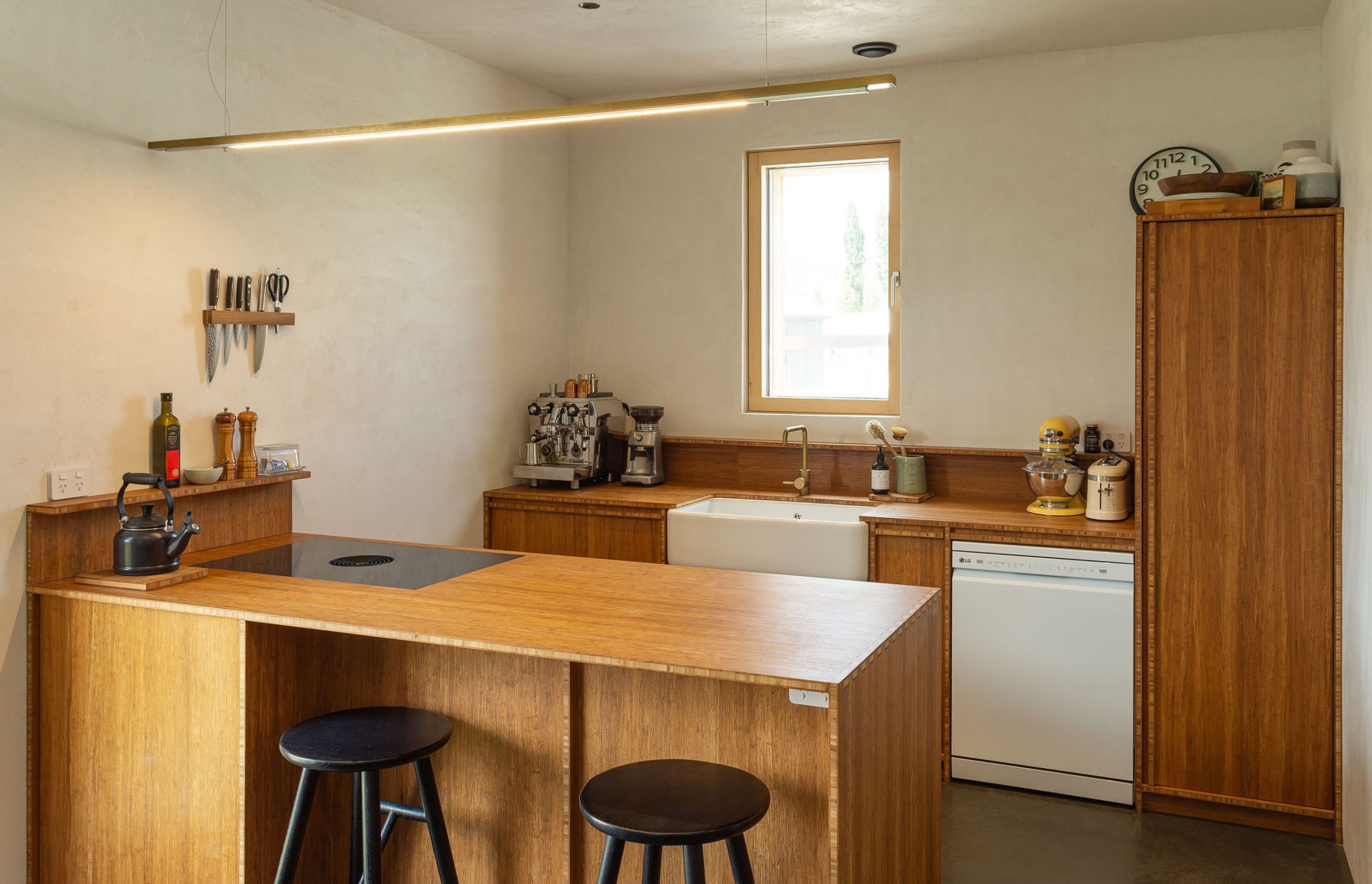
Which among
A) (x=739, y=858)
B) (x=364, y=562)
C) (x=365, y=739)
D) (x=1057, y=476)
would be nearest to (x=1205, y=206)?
(x=1057, y=476)

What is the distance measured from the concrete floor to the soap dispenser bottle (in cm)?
129

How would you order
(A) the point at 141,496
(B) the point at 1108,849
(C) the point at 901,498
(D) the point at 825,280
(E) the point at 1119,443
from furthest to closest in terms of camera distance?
(D) the point at 825,280, (C) the point at 901,498, (E) the point at 1119,443, (B) the point at 1108,849, (A) the point at 141,496

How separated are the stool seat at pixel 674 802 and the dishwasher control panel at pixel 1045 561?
6.17 ft

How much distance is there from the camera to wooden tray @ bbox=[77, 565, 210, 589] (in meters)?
2.70

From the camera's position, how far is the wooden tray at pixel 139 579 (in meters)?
2.70

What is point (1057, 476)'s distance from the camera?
3986 mm

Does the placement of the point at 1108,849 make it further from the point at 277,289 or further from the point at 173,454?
the point at 277,289

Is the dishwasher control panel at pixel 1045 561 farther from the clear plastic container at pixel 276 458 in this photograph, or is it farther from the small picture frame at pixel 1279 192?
the clear plastic container at pixel 276 458

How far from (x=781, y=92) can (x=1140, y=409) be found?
1882mm

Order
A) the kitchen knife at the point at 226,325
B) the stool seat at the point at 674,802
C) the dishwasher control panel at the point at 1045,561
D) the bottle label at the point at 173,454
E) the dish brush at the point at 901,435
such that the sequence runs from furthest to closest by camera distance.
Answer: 1. the dish brush at the point at 901,435
2. the dishwasher control panel at the point at 1045,561
3. the kitchen knife at the point at 226,325
4. the bottle label at the point at 173,454
5. the stool seat at the point at 674,802

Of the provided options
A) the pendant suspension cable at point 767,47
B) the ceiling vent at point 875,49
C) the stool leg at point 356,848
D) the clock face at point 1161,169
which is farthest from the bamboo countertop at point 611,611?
the ceiling vent at point 875,49

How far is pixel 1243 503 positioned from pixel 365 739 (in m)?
2.78

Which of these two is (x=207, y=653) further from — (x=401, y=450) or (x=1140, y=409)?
(x=1140, y=409)

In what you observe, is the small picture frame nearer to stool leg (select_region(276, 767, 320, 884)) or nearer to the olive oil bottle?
stool leg (select_region(276, 767, 320, 884))
